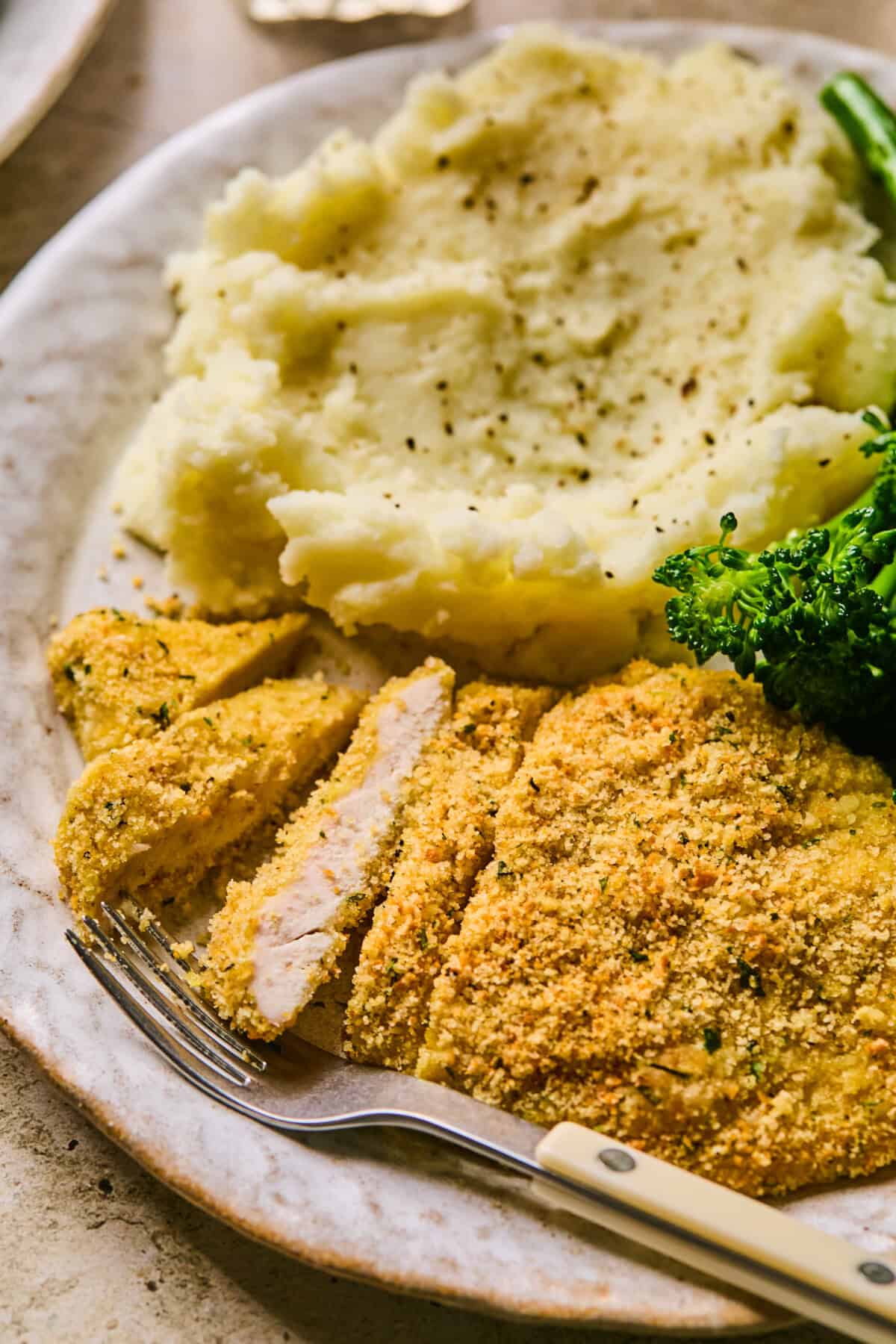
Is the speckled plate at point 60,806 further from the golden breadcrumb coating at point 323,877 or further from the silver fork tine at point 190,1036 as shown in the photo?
the golden breadcrumb coating at point 323,877

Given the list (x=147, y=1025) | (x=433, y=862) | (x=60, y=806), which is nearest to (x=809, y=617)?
(x=433, y=862)

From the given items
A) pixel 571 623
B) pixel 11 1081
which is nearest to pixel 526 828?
pixel 571 623

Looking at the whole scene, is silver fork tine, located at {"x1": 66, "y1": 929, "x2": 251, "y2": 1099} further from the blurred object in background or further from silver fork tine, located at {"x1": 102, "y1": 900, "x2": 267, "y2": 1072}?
the blurred object in background

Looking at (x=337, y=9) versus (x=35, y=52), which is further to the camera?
(x=337, y=9)

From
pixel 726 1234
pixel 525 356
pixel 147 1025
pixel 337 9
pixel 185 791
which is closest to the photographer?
pixel 726 1234

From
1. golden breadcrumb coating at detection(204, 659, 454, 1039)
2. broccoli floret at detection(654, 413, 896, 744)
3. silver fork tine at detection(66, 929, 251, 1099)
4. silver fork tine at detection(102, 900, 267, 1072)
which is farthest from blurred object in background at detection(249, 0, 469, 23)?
silver fork tine at detection(66, 929, 251, 1099)

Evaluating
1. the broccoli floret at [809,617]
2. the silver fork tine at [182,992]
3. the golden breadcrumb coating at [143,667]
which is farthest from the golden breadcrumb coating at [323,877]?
the broccoli floret at [809,617]

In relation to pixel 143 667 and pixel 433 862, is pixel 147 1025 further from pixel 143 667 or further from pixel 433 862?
pixel 143 667
